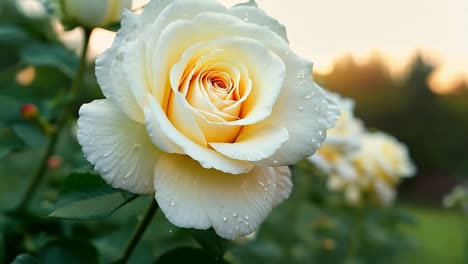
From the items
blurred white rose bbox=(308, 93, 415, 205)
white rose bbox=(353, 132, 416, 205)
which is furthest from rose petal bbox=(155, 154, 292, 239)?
white rose bbox=(353, 132, 416, 205)

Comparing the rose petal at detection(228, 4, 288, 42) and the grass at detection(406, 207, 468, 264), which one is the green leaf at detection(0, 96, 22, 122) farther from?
the grass at detection(406, 207, 468, 264)

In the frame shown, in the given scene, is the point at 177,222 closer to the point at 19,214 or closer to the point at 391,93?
the point at 19,214

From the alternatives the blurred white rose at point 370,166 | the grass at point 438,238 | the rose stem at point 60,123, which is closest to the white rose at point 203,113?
the rose stem at point 60,123

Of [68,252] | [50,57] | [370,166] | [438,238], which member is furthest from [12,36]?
[438,238]

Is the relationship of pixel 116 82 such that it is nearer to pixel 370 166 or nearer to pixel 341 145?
pixel 341 145

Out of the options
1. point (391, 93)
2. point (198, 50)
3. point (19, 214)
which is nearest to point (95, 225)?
point (19, 214)

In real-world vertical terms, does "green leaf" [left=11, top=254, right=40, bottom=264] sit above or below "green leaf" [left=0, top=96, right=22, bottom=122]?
above
